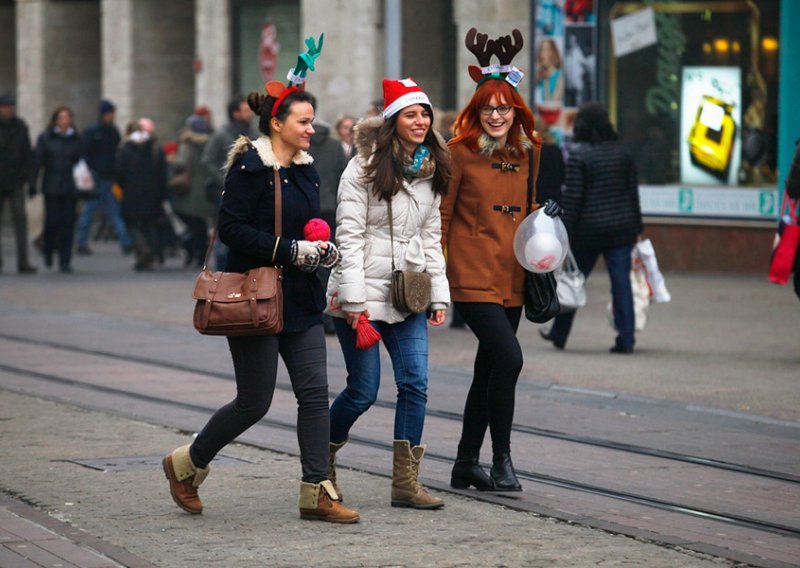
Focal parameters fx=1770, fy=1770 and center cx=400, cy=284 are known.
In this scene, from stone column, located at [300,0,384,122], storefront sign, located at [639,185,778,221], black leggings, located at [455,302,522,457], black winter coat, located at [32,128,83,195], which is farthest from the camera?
stone column, located at [300,0,384,122]

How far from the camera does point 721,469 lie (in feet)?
27.0

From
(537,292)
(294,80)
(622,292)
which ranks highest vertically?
(294,80)

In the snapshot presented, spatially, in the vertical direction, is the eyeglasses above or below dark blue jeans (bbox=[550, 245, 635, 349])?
above

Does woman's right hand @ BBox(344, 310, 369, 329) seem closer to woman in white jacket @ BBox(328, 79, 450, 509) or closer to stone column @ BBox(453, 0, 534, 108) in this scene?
woman in white jacket @ BBox(328, 79, 450, 509)

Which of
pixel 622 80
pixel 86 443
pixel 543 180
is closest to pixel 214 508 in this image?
pixel 86 443

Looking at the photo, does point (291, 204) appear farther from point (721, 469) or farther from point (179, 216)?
point (179, 216)

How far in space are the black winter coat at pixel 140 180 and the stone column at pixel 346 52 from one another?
3287 mm

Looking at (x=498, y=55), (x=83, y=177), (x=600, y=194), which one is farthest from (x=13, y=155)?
(x=498, y=55)

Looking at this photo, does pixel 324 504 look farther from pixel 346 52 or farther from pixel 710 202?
pixel 346 52

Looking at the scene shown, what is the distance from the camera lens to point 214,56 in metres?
26.9

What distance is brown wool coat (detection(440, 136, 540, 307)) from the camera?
742cm

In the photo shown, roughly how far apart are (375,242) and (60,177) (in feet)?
47.2

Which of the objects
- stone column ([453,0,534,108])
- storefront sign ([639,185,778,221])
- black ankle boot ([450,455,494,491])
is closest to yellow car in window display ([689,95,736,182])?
storefront sign ([639,185,778,221])

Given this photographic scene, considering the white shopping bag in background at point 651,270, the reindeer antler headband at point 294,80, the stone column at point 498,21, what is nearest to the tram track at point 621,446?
the reindeer antler headband at point 294,80
